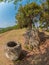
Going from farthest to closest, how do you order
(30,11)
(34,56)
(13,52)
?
(30,11) < (34,56) < (13,52)

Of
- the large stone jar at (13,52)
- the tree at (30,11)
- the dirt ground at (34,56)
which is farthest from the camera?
the tree at (30,11)

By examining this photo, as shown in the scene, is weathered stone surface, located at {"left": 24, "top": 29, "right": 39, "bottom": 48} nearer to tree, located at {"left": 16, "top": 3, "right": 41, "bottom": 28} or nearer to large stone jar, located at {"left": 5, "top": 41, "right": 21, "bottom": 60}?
large stone jar, located at {"left": 5, "top": 41, "right": 21, "bottom": 60}

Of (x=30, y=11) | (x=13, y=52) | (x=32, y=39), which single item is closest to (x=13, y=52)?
(x=13, y=52)

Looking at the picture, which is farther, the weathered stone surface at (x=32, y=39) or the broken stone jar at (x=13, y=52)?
the weathered stone surface at (x=32, y=39)

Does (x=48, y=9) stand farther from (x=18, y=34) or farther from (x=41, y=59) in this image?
(x=41, y=59)

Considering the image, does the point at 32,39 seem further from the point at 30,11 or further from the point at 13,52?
the point at 30,11

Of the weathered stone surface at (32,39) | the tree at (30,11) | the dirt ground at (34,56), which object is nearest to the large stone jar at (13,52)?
the dirt ground at (34,56)

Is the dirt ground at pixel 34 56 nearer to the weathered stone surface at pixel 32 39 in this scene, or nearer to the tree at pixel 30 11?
the weathered stone surface at pixel 32 39

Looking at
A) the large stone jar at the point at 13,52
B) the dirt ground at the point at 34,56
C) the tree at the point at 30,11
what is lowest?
the dirt ground at the point at 34,56

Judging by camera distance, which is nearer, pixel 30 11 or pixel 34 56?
pixel 34 56

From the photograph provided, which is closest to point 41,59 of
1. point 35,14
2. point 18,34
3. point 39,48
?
point 39,48

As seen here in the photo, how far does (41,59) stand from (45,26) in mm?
17464

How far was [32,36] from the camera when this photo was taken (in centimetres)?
1761

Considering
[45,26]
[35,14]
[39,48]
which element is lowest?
[45,26]
